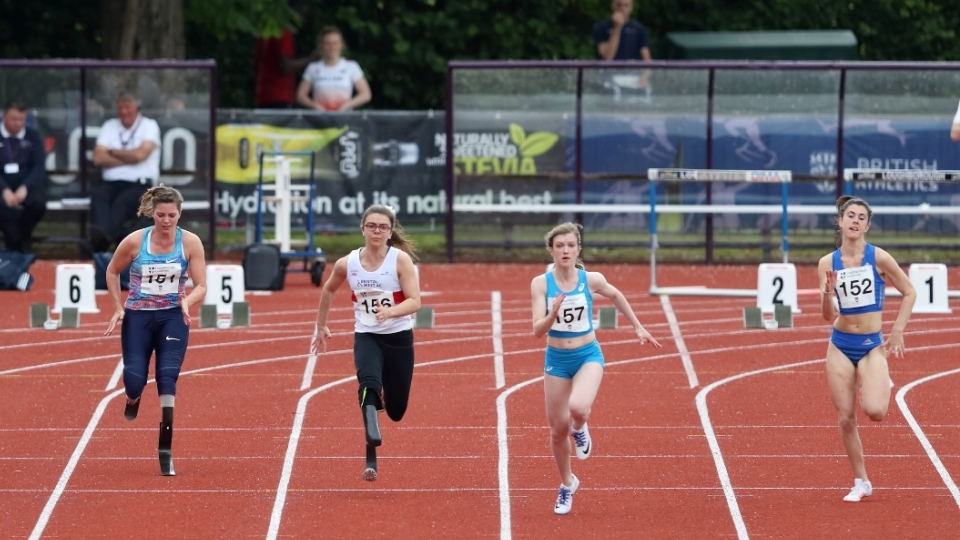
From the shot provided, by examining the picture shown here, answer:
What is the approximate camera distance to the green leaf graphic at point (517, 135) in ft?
70.2

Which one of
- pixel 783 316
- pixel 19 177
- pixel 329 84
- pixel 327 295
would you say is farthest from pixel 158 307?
pixel 329 84

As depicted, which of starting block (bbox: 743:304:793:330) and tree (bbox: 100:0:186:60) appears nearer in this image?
starting block (bbox: 743:304:793:330)

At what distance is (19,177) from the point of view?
2036 centimetres

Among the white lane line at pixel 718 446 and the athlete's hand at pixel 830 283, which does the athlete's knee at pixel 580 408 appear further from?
the athlete's hand at pixel 830 283

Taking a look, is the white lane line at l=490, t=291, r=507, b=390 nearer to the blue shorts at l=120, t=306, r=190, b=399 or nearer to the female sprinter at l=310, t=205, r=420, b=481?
the female sprinter at l=310, t=205, r=420, b=481

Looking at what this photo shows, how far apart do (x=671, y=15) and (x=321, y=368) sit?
1719 centimetres

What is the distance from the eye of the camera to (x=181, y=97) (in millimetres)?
21281

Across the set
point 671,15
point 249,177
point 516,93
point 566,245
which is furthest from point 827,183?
point 566,245

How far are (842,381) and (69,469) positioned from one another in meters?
4.45

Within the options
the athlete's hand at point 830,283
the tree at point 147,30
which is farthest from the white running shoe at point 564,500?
the tree at point 147,30

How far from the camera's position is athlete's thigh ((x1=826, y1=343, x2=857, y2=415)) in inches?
365

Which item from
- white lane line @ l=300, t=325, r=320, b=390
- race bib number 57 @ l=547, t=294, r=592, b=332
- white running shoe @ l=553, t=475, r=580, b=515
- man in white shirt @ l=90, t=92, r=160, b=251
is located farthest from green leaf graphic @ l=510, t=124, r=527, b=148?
white running shoe @ l=553, t=475, r=580, b=515

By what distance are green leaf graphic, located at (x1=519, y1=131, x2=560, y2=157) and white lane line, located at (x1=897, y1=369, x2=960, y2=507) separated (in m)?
8.39

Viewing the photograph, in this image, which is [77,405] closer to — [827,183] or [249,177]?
[249,177]
